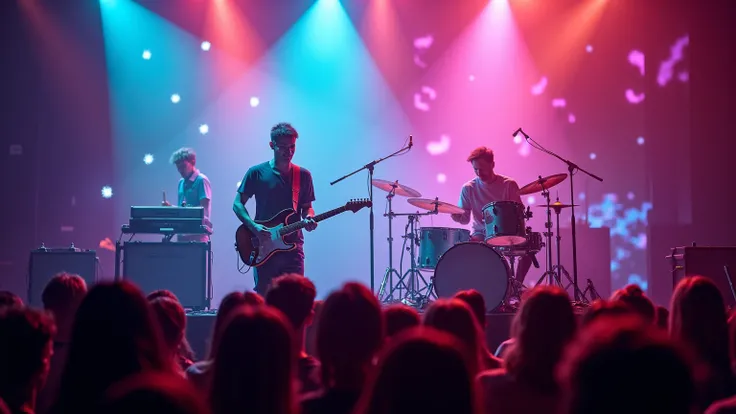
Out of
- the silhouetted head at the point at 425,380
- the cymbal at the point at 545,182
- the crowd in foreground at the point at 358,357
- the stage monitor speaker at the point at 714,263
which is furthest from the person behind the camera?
the cymbal at the point at 545,182

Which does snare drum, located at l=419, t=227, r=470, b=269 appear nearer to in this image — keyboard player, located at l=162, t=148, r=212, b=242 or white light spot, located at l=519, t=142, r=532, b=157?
keyboard player, located at l=162, t=148, r=212, b=242

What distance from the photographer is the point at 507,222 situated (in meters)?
8.06

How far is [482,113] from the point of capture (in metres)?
11.9

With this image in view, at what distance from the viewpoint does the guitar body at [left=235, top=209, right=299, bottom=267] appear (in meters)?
7.48

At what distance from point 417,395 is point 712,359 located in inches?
85.8

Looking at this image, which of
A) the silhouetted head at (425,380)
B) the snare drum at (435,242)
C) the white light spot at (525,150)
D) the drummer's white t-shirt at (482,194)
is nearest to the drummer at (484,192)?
the drummer's white t-shirt at (482,194)

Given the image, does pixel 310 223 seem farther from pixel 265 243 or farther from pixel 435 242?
pixel 435 242

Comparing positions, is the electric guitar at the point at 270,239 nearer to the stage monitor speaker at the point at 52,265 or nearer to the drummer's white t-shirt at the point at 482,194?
the stage monitor speaker at the point at 52,265

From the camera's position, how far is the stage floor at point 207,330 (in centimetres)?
690

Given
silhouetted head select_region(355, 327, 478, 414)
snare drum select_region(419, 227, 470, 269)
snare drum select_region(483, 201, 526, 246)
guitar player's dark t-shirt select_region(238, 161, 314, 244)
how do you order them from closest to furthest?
silhouetted head select_region(355, 327, 478, 414) → guitar player's dark t-shirt select_region(238, 161, 314, 244) → snare drum select_region(483, 201, 526, 246) → snare drum select_region(419, 227, 470, 269)

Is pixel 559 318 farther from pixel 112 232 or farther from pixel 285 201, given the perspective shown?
pixel 112 232

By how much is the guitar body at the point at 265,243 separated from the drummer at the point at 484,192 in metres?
2.34

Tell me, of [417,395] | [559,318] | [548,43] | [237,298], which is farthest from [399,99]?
[417,395]

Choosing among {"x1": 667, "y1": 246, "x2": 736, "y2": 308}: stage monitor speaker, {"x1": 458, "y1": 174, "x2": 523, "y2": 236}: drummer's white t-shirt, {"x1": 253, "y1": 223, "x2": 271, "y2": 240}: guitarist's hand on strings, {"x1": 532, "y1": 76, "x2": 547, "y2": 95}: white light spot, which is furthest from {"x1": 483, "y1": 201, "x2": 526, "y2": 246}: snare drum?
{"x1": 532, "y1": 76, "x2": 547, "y2": 95}: white light spot
